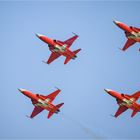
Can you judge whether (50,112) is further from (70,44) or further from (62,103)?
(70,44)

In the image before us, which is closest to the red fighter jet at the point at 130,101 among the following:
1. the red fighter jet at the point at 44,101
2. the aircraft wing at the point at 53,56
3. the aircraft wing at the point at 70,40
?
the red fighter jet at the point at 44,101

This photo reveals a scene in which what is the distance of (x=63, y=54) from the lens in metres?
102

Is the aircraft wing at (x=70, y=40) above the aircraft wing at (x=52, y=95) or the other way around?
above

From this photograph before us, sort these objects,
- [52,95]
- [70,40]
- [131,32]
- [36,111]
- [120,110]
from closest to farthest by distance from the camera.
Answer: [131,32] < [52,95] < [70,40] < [120,110] < [36,111]

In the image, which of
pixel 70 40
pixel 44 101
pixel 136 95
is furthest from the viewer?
pixel 70 40

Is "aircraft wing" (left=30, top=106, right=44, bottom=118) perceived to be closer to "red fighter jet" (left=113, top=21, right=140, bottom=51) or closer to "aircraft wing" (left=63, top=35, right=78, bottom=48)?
"aircraft wing" (left=63, top=35, right=78, bottom=48)

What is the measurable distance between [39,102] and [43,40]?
10442 mm

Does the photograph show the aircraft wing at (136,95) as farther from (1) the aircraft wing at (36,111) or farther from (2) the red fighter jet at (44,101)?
(1) the aircraft wing at (36,111)

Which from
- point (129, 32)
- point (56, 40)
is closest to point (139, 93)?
Result: point (129, 32)

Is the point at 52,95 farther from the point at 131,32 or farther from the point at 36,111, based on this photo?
the point at 131,32

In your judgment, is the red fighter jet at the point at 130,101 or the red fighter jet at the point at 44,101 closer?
the red fighter jet at the point at 130,101

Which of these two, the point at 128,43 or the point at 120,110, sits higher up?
the point at 128,43

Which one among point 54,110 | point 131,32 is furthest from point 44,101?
point 131,32

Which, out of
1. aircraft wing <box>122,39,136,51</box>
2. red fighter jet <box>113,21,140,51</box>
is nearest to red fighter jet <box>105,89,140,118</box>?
aircraft wing <box>122,39,136,51</box>
